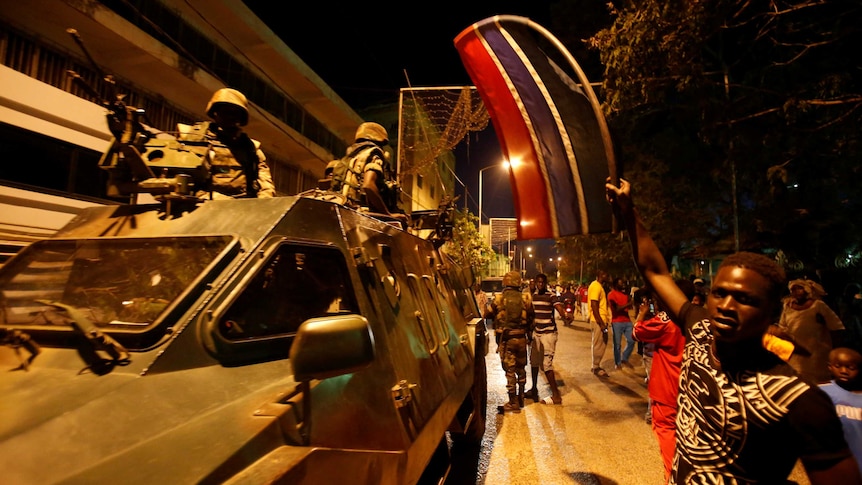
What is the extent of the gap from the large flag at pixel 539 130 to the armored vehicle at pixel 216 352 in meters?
1.41

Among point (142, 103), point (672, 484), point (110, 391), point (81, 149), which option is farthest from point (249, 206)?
point (142, 103)

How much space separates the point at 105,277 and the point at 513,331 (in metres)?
5.32

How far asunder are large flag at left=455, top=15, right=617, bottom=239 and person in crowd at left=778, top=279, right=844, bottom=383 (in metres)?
3.24

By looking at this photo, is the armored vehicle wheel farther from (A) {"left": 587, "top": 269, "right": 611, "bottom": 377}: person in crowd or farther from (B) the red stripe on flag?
(A) {"left": 587, "top": 269, "right": 611, "bottom": 377}: person in crowd

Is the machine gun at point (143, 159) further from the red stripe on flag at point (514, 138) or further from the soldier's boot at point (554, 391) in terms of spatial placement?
the soldier's boot at point (554, 391)

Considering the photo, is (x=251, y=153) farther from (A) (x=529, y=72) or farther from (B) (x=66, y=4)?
(B) (x=66, y=4)

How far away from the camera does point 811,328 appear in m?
5.12

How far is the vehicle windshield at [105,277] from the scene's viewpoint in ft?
6.72

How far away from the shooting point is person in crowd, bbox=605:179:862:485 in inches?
53.4

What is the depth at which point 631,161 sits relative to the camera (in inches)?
513

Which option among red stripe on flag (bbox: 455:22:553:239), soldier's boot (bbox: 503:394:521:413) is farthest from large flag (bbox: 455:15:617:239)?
soldier's boot (bbox: 503:394:521:413)

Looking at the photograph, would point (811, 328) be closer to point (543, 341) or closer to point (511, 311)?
point (543, 341)

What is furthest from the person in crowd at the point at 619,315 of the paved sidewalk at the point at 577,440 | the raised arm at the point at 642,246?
the raised arm at the point at 642,246

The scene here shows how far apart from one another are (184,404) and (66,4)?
771 centimetres
